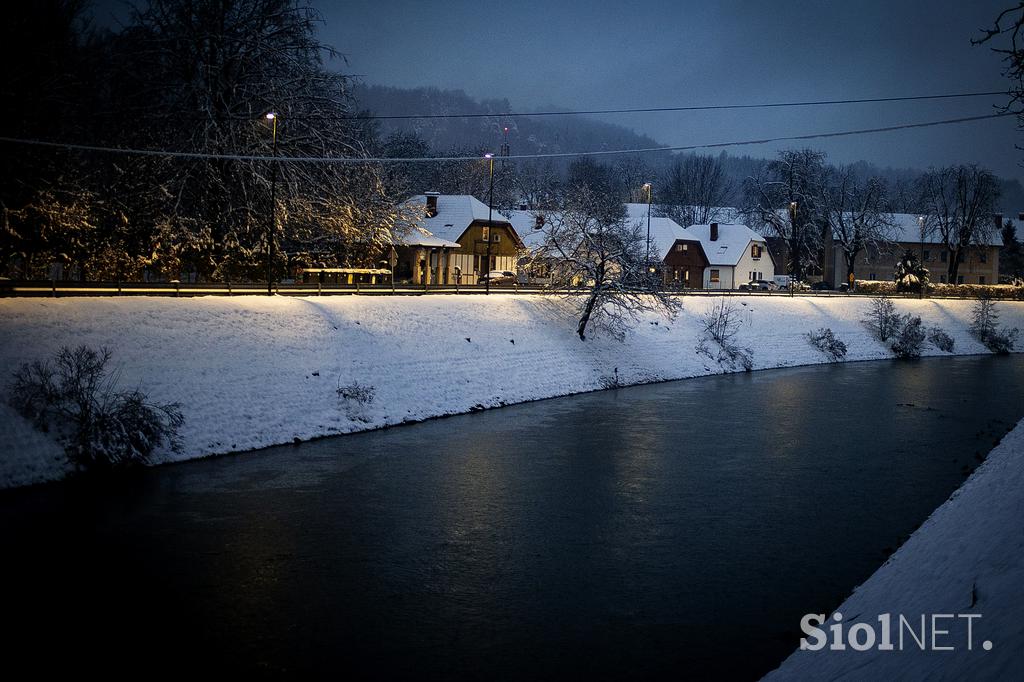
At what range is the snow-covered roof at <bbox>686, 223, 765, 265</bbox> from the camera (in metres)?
94.1

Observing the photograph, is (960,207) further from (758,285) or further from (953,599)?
(953,599)

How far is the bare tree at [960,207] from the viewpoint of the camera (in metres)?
101

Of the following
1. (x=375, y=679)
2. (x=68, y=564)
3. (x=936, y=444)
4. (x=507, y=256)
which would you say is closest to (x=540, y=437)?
(x=936, y=444)

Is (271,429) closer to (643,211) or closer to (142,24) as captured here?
(142,24)

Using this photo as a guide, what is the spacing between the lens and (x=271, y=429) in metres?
26.8

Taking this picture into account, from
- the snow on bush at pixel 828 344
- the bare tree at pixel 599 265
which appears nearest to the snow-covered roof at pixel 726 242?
the snow on bush at pixel 828 344

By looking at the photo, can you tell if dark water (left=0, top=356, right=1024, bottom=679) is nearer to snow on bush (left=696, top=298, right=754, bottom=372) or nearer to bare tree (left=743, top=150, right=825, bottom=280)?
snow on bush (left=696, top=298, right=754, bottom=372)

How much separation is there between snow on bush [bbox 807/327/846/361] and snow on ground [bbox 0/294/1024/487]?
12131mm

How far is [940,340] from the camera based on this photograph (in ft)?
206

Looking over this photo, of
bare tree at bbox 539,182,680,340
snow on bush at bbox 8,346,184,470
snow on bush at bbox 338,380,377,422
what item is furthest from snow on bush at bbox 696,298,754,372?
snow on bush at bbox 8,346,184,470

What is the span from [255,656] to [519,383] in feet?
85.6

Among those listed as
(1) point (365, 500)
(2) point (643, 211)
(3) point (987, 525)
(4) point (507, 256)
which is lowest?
(1) point (365, 500)

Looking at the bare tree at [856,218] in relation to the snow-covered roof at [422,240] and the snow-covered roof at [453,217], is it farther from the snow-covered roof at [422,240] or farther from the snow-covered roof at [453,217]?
the snow-covered roof at [422,240]

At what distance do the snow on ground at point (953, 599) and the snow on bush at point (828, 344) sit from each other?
41858mm
